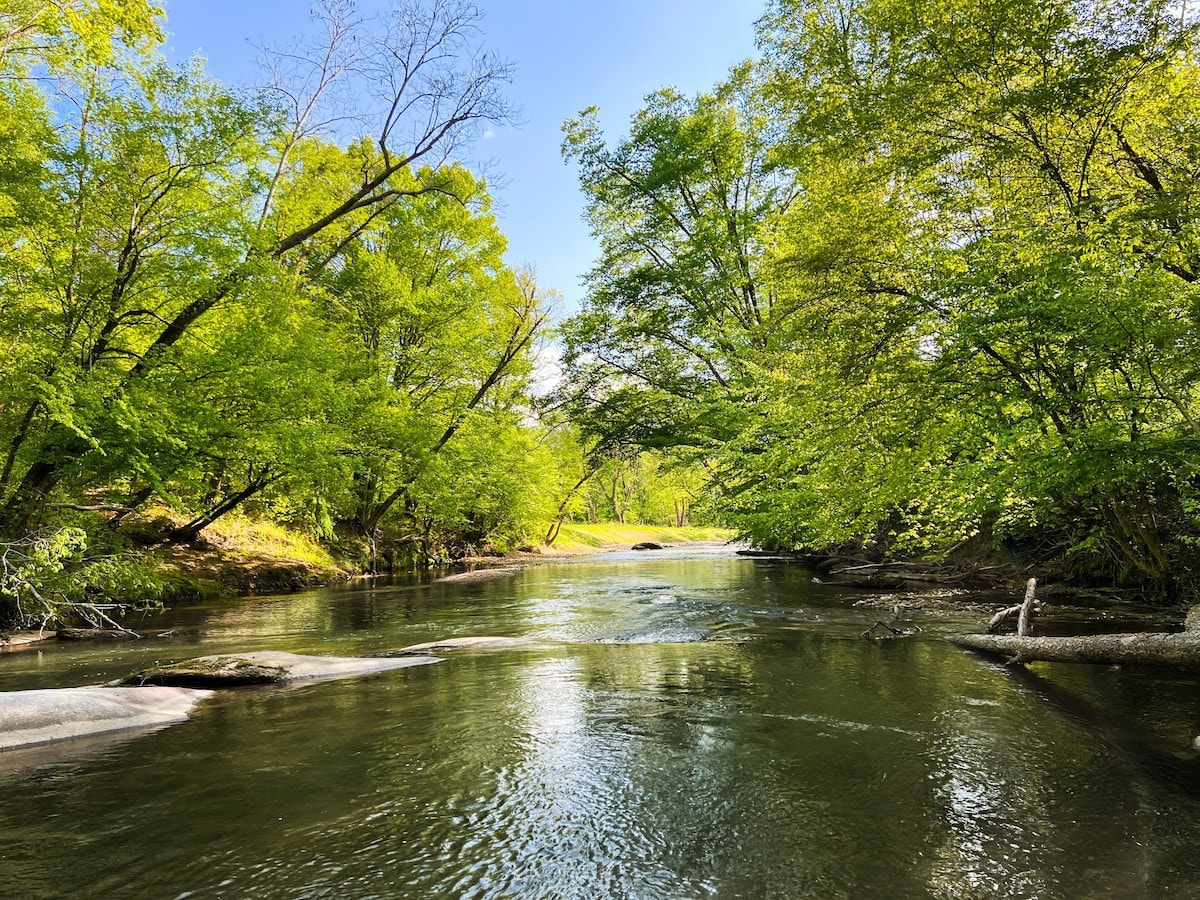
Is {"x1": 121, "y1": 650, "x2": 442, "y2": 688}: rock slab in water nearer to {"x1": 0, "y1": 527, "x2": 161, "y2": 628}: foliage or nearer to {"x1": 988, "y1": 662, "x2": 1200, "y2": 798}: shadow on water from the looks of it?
{"x1": 0, "y1": 527, "x2": 161, "y2": 628}: foliage

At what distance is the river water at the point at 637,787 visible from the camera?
334 centimetres

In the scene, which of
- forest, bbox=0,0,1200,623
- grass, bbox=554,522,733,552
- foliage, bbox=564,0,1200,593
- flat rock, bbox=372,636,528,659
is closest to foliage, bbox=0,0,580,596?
forest, bbox=0,0,1200,623

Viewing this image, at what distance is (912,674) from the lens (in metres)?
7.54

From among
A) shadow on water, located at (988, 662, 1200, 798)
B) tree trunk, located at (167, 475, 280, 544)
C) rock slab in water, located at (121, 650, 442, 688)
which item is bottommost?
shadow on water, located at (988, 662, 1200, 798)

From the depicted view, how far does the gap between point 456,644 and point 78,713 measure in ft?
16.2

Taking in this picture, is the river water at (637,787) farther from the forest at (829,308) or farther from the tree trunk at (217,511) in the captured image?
the tree trunk at (217,511)

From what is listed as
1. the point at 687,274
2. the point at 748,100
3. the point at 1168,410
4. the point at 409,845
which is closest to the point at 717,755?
the point at 409,845

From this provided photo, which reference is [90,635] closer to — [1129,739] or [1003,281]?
[1129,739]

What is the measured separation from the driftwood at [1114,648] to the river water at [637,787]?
0.83 ft

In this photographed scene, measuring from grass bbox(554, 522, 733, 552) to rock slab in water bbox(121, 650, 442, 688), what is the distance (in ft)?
117

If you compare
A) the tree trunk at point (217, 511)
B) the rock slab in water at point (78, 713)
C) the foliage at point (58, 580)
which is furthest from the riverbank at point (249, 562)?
the rock slab in water at point (78, 713)

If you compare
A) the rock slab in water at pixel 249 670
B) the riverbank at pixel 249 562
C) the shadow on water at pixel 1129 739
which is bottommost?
the shadow on water at pixel 1129 739

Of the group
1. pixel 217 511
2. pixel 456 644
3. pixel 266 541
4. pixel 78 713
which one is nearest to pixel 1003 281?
pixel 456 644

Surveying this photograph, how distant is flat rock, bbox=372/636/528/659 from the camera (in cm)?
945
